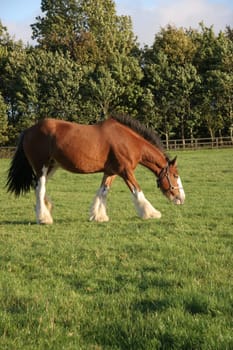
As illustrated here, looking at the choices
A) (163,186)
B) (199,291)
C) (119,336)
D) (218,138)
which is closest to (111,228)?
(163,186)

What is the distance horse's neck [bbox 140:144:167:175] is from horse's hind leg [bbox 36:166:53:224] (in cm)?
250

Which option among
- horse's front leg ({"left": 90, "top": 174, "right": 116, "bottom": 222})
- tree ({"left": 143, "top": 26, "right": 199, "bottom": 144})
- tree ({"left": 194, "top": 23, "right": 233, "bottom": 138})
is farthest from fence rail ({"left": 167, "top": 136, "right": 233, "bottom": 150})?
horse's front leg ({"left": 90, "top": 174, "right": 116, "bottom": 222})

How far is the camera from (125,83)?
178ft

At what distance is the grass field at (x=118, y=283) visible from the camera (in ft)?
13.2

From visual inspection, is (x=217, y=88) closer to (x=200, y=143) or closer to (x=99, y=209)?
(x=200, y=143)

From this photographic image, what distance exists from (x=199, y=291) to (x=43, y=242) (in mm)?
3868

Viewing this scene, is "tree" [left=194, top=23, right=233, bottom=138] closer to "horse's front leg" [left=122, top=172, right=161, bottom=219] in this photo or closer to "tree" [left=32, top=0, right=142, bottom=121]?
"tree" [left=32, top=0, right=142, bottom=121]

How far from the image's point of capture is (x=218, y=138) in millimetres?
53062

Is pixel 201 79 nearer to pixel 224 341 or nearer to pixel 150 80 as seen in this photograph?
pixel 150 80

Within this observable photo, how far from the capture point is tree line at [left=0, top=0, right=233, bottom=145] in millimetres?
51844

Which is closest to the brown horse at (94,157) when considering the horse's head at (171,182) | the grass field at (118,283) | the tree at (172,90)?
the horse's head at (171,182)

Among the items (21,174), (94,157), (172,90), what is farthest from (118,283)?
(172,90)

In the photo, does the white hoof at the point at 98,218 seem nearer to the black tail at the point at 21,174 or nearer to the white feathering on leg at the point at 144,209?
the white feathering on leg at the point at 144,209

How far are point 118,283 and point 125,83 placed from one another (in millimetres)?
50285
